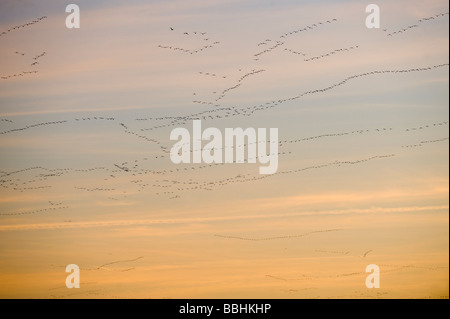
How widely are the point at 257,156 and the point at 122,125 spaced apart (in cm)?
101

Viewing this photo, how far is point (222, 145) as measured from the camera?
287 inches

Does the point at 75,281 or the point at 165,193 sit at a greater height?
the point at 165,193

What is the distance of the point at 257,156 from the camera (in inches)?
286

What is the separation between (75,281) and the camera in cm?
727
